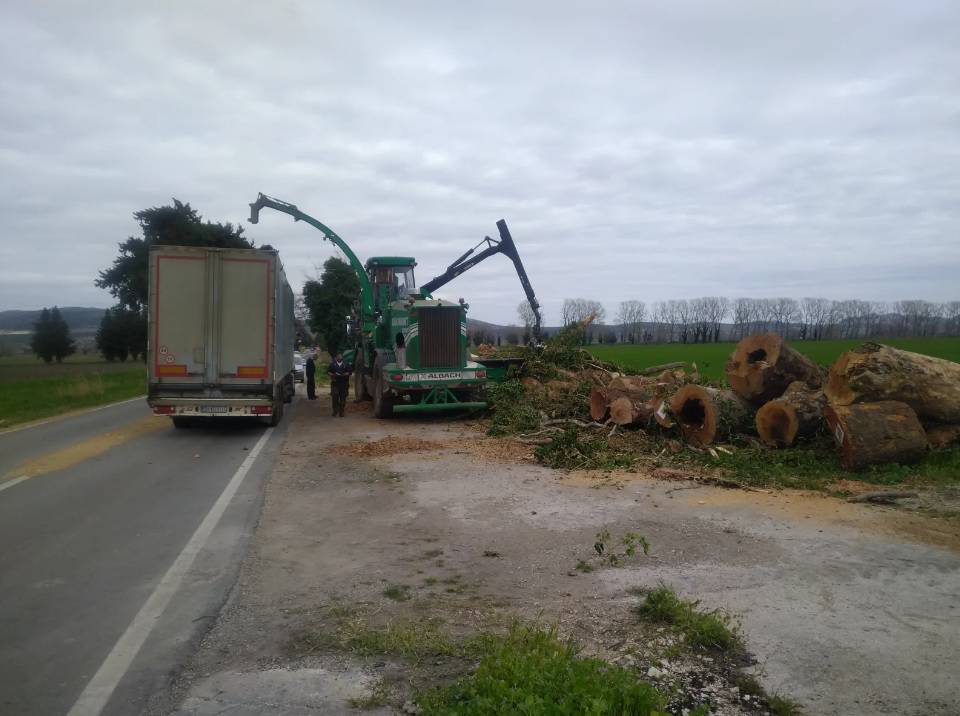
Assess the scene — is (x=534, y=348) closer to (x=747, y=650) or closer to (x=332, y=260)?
(x=747, y=650)

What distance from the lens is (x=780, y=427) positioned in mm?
10875

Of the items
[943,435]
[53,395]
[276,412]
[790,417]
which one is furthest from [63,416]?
[943,435]

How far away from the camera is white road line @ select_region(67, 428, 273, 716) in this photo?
3926 millimetres

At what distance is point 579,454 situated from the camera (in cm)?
1126

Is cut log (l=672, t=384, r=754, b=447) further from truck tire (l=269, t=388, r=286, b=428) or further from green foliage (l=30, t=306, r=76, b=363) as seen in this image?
green foliage (l=30, t=306, r=76, b=363)

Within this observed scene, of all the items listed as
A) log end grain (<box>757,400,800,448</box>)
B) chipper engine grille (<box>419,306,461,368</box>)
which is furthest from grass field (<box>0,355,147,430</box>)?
log end grain (<box>757,400,800,448</box>)

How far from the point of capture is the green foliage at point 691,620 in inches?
175

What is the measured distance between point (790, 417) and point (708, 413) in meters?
1.23

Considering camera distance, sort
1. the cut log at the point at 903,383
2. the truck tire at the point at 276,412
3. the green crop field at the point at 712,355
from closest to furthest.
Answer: the cut log at the point at 903,383 → the truck tire at the point at 276,412 → the green crop field at the point at 712,355

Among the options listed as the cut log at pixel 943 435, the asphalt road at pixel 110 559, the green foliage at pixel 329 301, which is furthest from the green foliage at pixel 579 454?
the green foliage at pixel 329 301

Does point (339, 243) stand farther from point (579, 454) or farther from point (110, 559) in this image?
point (110, 559)

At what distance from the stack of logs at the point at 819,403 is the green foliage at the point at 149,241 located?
4493cm

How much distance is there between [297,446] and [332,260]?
3846cm

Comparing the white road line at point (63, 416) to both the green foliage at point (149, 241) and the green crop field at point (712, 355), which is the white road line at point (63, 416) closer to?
the green crop field at point (712, 355)
